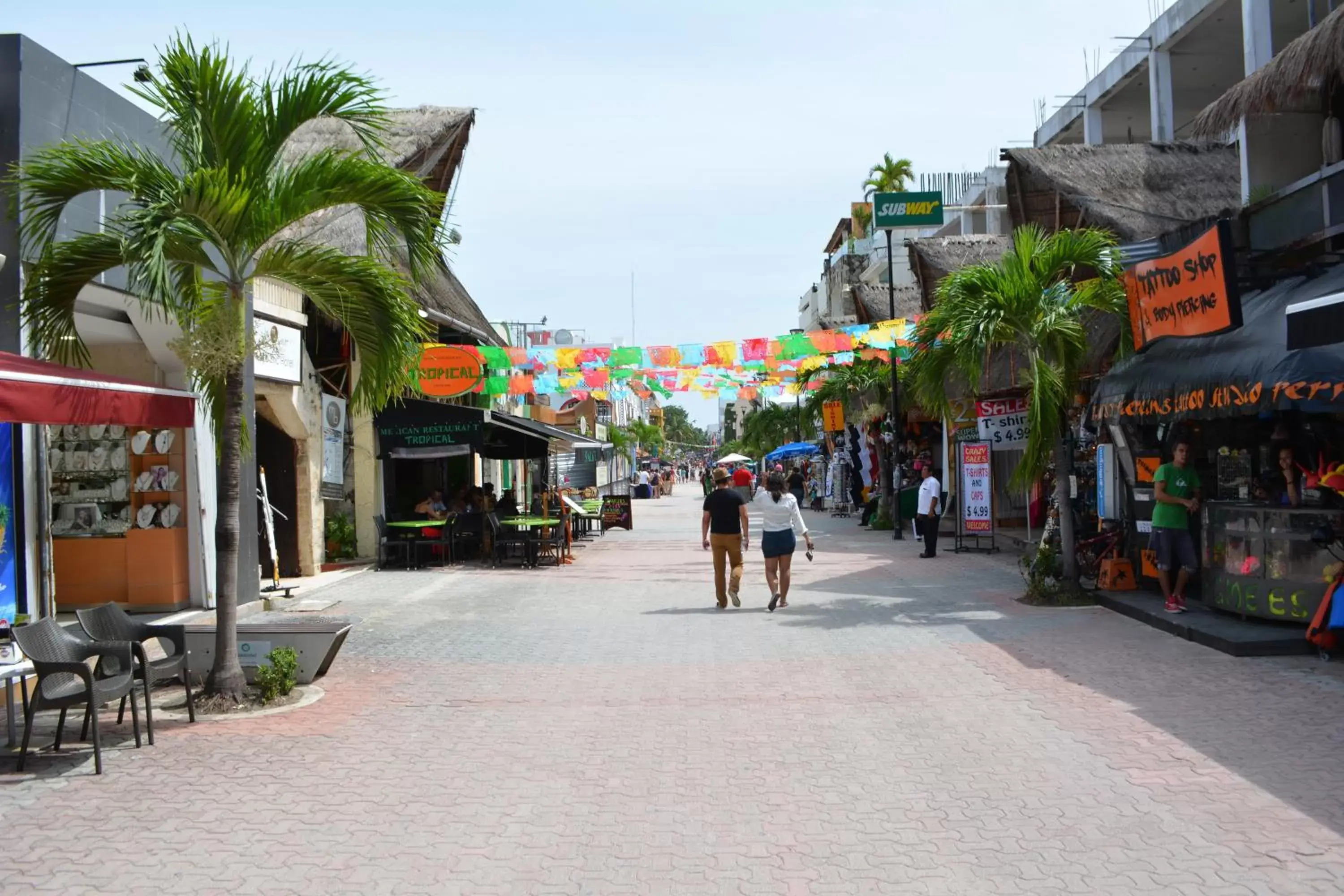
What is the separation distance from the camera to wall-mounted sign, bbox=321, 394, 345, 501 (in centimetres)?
1861

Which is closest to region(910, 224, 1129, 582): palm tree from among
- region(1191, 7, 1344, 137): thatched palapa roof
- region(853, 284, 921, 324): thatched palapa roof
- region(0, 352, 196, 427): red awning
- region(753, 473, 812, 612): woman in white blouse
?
region(1191, 7, 1344, 137): thatched palapa roof

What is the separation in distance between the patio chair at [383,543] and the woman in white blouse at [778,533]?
7981mm

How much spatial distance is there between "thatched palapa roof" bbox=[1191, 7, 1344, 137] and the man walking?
6.59m

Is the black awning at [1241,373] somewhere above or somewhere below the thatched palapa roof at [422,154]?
below

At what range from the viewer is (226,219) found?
8.48 m

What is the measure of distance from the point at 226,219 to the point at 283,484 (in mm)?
10320

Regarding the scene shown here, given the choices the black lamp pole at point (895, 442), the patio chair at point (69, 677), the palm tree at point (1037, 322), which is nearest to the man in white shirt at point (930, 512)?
the black lamp pole at point (895, 442)

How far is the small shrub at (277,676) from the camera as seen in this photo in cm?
866

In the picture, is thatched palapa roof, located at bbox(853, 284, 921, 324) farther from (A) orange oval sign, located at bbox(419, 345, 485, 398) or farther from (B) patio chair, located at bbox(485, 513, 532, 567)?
(B) patio chair, located at bbox(485, 513, 532, 567)

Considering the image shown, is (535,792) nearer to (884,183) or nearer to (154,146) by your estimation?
(154,146)

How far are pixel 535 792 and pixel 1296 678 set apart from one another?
5958mm

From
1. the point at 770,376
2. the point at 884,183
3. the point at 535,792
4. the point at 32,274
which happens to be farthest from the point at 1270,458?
the point at 884,183

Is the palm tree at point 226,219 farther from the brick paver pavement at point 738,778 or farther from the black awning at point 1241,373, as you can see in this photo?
the black awning at point 1241,373

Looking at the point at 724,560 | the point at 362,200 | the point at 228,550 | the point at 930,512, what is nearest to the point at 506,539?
the point at 724,560
